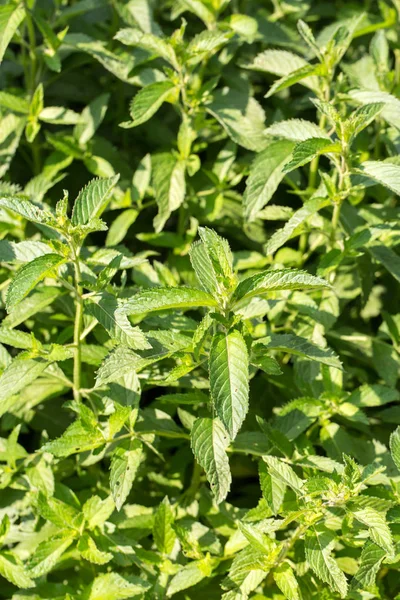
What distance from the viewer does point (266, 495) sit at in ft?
6.51

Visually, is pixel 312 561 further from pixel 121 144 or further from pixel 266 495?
pixel 121 144

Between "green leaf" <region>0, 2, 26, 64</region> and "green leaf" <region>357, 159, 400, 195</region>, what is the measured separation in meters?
1.25

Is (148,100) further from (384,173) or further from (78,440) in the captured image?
(78,440)

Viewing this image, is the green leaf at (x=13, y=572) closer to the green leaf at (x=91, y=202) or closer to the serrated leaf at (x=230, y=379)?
the serrated leaf at (x=230, y=379)

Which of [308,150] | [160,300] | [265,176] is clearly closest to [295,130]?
[265,176]

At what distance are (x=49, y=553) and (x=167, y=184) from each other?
1.30m

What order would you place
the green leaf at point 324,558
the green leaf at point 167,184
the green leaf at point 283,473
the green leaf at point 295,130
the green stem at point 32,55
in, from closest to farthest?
the green leaf at point 324,558 < the green leaf at point 283,473 < the green leaf at point 295,130 < the green leaf at point 167,184 < the green stem at point 32,55

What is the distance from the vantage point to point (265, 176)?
94.5 inches

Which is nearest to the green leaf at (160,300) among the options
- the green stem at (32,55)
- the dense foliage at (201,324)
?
the dense foliage at (201,324)

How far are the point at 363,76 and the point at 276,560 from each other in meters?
1.89

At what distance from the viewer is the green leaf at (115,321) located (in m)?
1.83

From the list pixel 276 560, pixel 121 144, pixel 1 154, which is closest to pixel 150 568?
pixel 276 560

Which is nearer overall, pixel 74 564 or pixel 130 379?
pixel 130 379

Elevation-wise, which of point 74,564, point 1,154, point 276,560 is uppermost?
point 1,154
